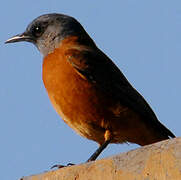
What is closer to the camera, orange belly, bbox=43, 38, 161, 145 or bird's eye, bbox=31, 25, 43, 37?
orange belly, bbox=43, 38, 161, 145

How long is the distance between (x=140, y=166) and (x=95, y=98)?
3072 mm

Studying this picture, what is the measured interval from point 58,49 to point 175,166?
13.9ft

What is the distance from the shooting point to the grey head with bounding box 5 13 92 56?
7.95 m

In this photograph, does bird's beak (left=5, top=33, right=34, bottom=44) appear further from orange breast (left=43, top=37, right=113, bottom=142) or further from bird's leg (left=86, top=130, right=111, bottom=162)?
bird's leg (left=86, top=130, right=111, bottom=162)

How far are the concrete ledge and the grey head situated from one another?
13.3 feet

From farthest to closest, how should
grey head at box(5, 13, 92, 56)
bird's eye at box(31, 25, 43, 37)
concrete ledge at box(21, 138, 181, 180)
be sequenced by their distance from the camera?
bird's eye at box(31, 25, 43, 37), grey head at box(5, 13, 92, 56), concrete ledge at box(21, 138, 181, 180)

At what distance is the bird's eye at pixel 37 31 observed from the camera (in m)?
8.21

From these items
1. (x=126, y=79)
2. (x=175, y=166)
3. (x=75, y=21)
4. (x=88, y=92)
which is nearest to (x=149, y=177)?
A: (x=175, y=166)

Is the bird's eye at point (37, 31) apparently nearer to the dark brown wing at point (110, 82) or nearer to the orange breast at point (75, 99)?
the dark brown wing at point (110, 82)

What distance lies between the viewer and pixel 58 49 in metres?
7.37

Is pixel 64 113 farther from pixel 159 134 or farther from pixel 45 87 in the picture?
pixel 159 134

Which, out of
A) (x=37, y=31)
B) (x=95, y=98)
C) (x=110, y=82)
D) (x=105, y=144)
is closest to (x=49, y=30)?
(x=37, y=31)

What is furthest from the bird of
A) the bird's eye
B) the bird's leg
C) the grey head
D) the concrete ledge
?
the concrete ledge

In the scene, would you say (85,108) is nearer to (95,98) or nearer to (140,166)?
(95,98)
